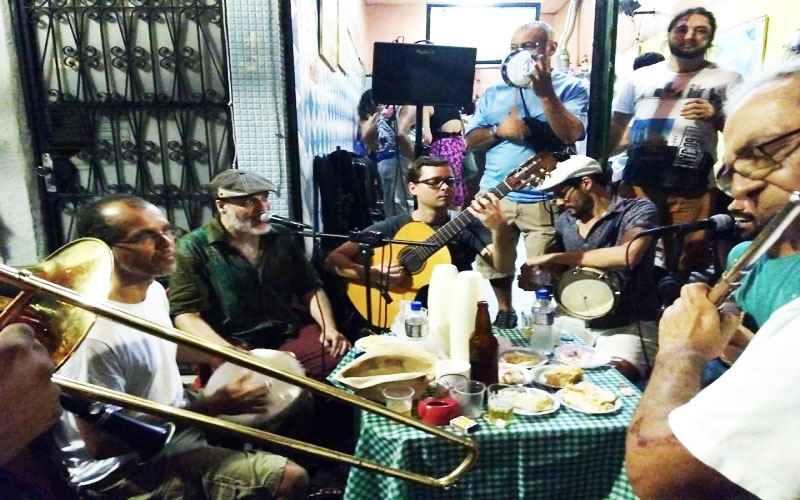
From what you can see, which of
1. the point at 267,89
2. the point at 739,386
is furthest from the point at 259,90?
the point at 739,386

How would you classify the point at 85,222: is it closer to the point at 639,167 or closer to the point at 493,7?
the point at 639,167

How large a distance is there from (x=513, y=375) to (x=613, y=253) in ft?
3.58

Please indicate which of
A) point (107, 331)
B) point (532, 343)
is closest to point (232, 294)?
point (107, 331)

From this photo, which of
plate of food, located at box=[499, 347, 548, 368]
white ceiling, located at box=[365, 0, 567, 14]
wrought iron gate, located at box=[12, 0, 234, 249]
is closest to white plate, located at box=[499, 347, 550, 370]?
plate of food, located at box=[499, 347, 548, 368]

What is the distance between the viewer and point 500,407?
1.33m

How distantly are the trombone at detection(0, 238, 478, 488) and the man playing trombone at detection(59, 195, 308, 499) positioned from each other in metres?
0.31

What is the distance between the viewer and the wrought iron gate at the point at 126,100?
288 centimetres

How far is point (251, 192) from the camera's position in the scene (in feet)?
7.90

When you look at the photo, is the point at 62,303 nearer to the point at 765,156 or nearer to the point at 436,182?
the point at 765,156

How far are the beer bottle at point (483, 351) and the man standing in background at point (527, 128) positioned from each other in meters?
1.36

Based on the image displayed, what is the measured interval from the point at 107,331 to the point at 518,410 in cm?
115

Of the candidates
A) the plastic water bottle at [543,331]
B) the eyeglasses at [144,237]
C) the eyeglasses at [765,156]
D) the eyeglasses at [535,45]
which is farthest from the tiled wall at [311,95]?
the eyeglasses at [765,156]

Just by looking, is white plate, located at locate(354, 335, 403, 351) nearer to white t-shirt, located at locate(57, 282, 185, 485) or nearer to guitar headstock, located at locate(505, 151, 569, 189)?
white t-shirt, located at locate(57, 282, 185, 485)

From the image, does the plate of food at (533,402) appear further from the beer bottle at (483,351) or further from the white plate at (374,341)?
the white plate at (374,341)
